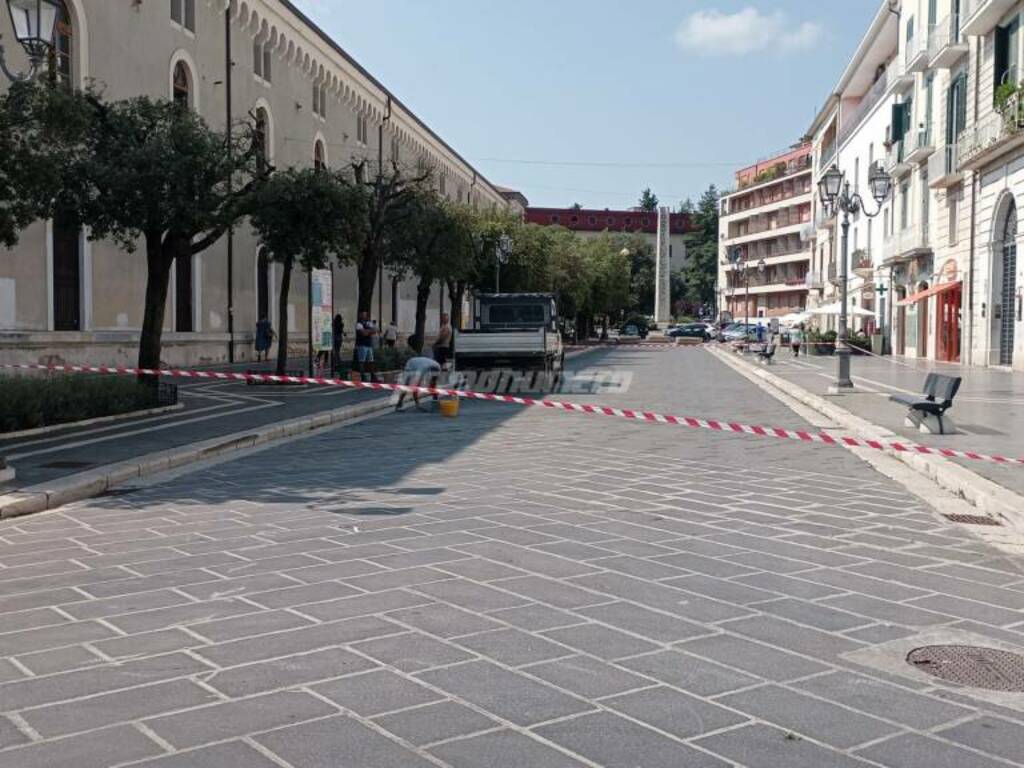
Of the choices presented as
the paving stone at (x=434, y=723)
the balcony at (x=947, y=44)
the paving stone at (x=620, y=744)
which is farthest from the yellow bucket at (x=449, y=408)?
the balcony at (x=947, y=44)

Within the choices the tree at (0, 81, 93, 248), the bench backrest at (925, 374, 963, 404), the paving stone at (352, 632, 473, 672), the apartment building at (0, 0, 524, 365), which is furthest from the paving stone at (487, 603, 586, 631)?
the apartment building at (0, 0, 524, 365)

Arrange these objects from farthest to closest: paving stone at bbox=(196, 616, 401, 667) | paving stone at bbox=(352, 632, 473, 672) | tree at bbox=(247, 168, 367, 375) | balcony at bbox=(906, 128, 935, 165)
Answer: balcony at bbox=(906, 128, 935, 165), tree at bbox=(247, 168, 367, 375), paving stone at bbox=(196, 616, 401, 667), paving stone at bbox=(352, 632, 473, 672)

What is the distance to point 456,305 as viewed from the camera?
44.3 meters

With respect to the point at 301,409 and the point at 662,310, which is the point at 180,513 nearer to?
the point at 301,409

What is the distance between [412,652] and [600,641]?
2.82 ft

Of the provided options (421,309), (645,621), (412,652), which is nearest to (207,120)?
(421,309)

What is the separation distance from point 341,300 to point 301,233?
24.3 m

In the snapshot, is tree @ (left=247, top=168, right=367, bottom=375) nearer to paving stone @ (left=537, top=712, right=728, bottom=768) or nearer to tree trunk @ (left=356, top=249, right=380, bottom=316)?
tree trunk @ (left=356, top=249, right=380, bottom=316)

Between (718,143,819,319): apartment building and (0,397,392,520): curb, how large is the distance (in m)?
80.3

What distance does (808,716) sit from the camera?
395cm

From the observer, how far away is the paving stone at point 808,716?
3.76 metres

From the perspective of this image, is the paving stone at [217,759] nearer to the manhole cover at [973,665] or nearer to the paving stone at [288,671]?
the paving stone at [288,671]

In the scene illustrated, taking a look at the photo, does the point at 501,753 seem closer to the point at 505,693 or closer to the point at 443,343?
the point at 505,693

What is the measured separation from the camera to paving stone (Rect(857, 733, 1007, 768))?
139 inches
